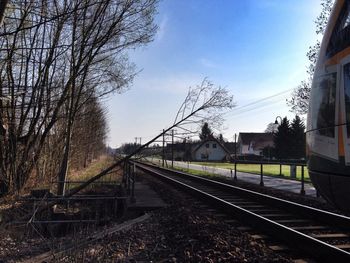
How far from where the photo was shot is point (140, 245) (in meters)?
8.73

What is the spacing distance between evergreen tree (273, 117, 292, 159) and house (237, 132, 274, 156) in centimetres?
5603

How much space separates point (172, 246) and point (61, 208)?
1174cm

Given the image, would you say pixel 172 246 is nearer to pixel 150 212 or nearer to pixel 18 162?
pixel 150 212

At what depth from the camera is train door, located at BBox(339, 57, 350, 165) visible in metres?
4.28

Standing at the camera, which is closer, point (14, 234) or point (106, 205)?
point (14, 234)

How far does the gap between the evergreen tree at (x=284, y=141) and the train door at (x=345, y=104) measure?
6765 centimetres

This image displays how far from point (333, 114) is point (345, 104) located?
0.21 meters

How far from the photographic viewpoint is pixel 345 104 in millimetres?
4363

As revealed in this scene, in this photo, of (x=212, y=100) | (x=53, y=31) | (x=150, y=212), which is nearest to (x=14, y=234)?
(x=150, y=212)

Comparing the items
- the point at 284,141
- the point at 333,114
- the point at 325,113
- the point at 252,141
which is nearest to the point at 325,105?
the point at 325,113

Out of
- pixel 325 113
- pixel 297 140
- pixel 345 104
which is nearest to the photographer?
pixel 345 104

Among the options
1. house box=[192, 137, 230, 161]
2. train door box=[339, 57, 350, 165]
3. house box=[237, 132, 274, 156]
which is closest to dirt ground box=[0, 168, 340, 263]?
train door box=[339, 57, 350, 165]

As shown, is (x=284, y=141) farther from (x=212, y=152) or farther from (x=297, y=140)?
(x=212, y=152)

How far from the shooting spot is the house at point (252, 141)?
12900 cm
